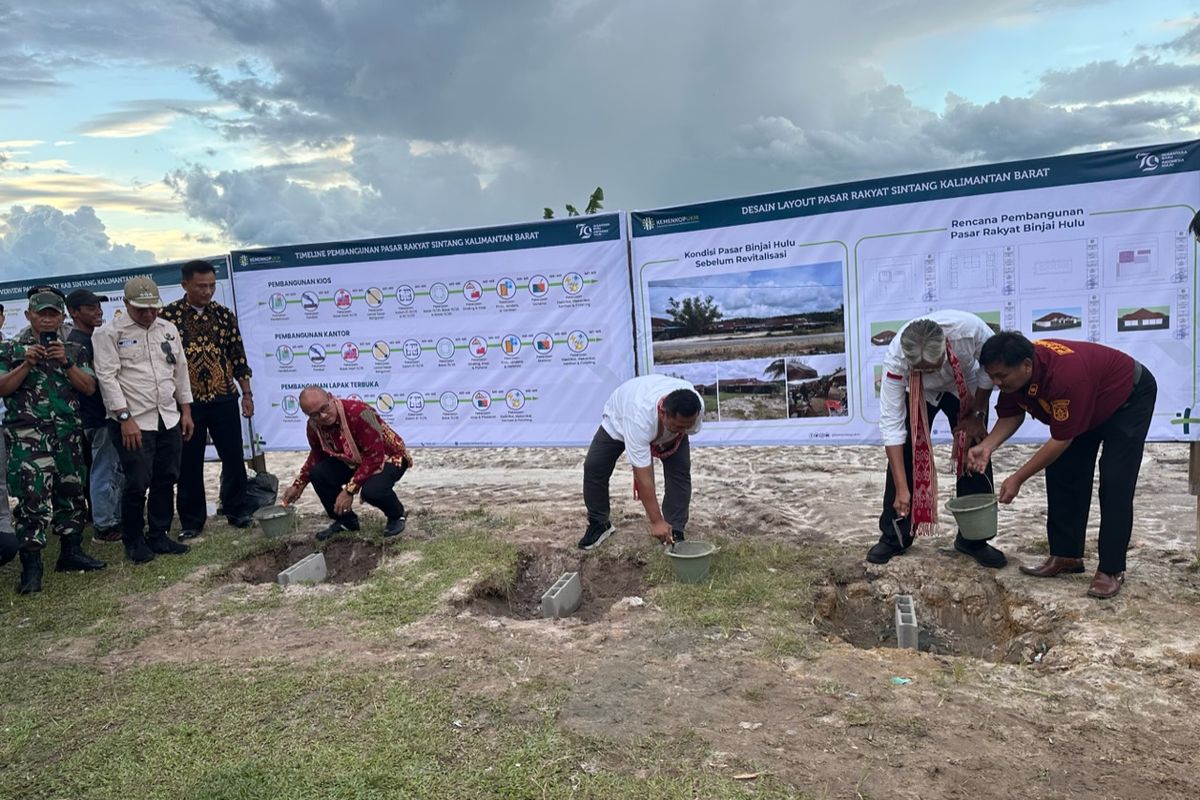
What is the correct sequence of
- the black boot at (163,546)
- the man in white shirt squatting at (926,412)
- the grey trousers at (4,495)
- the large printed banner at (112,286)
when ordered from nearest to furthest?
the man in white shirt squatting at (926,412) → the grey trousers at (4,495) → the black boot at (163,546) → the large printed banner at (112,286)

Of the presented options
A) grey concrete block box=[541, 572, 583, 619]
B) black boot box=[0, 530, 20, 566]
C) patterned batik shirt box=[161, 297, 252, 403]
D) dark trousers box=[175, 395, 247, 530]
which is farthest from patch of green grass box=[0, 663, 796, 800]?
patterned batik shirt box=[161, 297, 252, 403]

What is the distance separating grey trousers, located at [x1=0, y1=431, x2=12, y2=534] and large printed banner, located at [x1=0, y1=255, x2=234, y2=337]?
5.61ft

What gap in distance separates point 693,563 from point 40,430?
425cm

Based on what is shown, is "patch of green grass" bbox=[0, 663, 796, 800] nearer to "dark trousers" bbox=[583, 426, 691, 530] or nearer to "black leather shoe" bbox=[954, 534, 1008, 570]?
"dark trousers" bbox=[583, 426, 691, 530]

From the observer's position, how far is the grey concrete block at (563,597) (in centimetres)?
426

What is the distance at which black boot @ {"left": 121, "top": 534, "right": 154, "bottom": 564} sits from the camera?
543 centimetres

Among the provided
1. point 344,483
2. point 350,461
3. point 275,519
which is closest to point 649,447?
point 350,461

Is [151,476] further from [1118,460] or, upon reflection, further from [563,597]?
[1118,460]

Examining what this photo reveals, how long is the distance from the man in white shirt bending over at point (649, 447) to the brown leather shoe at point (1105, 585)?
86.8 inches

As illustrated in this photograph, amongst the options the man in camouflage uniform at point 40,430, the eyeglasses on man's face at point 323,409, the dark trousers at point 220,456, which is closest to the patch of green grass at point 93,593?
the man in camouflage uniform at point 40,430

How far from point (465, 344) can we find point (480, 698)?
11.7 ft

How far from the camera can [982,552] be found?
14.7 ft

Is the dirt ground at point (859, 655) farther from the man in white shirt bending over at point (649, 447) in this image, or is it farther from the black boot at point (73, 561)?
the black boot at point (73, 561)

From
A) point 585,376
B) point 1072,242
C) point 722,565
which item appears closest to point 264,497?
point 585,376
